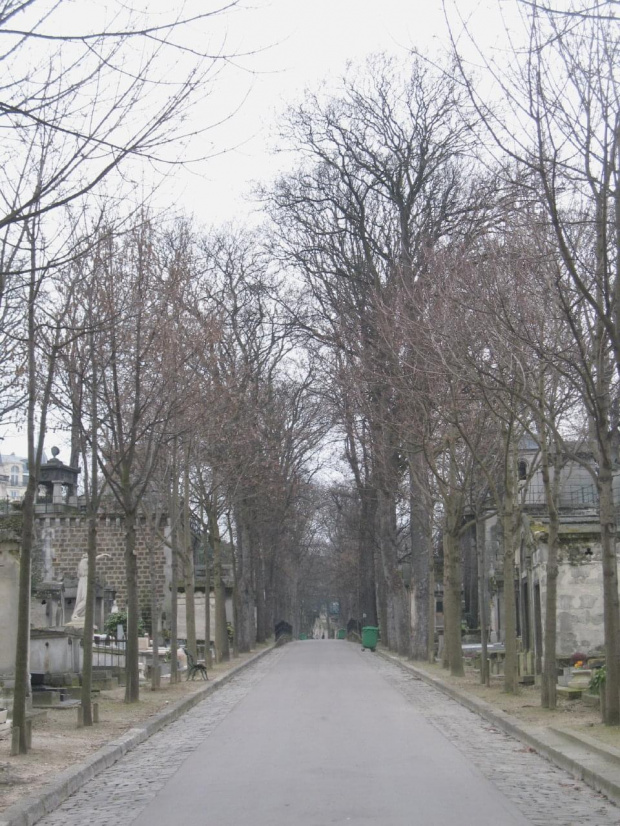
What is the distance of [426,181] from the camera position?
105ft

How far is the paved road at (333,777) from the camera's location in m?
8.73

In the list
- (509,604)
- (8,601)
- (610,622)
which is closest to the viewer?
(610,622)

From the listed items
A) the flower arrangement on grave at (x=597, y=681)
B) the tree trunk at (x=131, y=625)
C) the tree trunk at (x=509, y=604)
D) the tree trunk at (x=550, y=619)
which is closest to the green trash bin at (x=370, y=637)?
the tree trunk at (x=509, y=604)

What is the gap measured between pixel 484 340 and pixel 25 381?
648 cm

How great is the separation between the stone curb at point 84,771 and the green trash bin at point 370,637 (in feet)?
93.7

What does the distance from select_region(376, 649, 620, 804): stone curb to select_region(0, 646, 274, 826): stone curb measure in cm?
465

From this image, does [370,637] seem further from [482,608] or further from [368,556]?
[482,608]

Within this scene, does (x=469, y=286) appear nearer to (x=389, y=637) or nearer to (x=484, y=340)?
(x=484, y=340)

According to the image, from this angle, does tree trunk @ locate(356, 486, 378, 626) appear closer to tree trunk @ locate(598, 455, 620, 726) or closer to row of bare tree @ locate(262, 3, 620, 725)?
A: row of bare tree @ locate(262, 3, 620, 725)

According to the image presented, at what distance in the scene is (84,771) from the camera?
1108cm

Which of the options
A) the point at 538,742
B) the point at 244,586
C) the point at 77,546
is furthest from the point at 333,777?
the point at 77,546

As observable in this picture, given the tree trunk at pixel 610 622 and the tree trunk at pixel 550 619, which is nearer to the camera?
the tree trunk at pixel 610 622

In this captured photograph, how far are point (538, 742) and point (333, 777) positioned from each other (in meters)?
3.23

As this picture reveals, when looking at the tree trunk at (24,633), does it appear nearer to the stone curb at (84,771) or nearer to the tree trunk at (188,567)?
the stone curb at (84,771)
